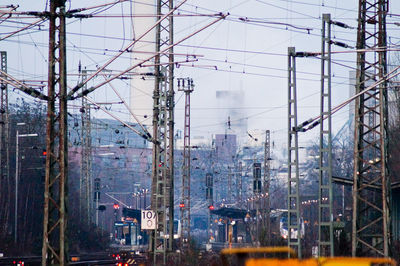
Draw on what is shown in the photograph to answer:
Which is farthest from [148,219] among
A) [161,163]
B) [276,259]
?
[276,259]

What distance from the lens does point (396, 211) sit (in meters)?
50.0

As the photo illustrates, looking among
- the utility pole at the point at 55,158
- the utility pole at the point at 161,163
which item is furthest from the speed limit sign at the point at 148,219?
the utility pole at the point at 55,158

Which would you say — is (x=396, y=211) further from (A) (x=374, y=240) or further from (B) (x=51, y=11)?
(B) (x=51, y=11)

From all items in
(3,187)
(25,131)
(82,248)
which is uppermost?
(25,131)

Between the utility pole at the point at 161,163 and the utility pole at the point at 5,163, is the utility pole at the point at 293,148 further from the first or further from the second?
the utility pole at the point at 5,163

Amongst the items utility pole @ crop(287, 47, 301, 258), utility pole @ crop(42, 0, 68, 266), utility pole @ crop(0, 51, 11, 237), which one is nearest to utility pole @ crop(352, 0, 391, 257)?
utility pole @ crop(287, 47, 301, 258)

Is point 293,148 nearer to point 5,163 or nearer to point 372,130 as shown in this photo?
point 372,130

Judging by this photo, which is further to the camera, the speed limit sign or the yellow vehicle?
the speed limit sign

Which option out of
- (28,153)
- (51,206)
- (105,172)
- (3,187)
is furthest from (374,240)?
(105,172)

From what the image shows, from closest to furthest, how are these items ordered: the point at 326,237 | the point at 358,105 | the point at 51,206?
the point at 51,206, the point at 358,105, the point at 326,237

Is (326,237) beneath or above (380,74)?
beneath

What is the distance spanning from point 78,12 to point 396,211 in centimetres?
2850

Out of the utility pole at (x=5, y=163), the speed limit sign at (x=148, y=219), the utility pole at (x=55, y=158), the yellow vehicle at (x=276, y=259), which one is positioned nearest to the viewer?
the yellow vehicle at (x=276, y=259)

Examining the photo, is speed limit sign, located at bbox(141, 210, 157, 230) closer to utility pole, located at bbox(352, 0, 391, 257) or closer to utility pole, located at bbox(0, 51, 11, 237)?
utility pole, located at bbox(352, 0, 391, 257)
